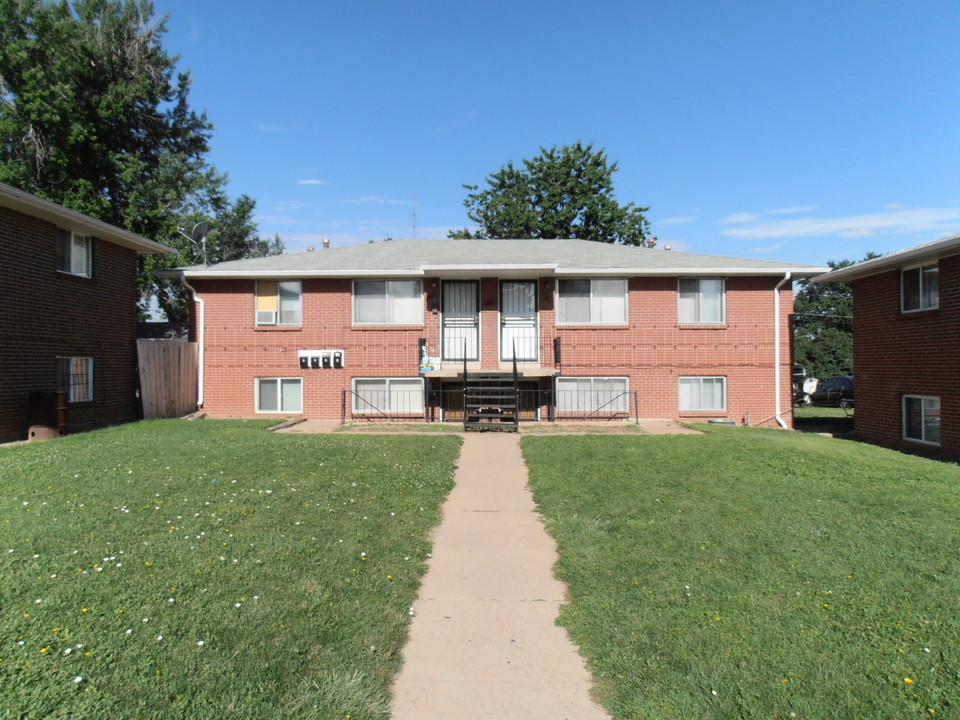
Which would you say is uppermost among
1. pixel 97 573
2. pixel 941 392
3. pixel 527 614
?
pixel 941 392

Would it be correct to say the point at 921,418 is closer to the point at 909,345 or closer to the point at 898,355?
the point at 898,355

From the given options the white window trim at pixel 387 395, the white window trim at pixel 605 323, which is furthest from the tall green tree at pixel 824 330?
the white window trim at pixel 387 395

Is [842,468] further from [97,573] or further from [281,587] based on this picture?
[97,573]

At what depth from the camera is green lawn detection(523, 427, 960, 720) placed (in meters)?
3.05

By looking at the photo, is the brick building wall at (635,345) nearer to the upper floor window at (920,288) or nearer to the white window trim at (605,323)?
the white window trim at (605,323)

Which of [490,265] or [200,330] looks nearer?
[490,265]

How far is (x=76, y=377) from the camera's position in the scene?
43.0 ft

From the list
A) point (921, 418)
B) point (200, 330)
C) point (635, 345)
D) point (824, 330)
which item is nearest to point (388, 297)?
point (200, 330)

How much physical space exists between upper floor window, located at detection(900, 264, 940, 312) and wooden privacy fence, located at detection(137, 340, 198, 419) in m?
17.1

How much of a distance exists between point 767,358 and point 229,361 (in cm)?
1414

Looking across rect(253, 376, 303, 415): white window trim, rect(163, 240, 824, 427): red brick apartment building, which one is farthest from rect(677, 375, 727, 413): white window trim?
rect(253, 376, 303, 415): white window trim

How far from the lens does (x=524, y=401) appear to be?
15227 mm

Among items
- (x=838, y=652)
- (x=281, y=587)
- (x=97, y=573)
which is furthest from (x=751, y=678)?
(x=97, y=573)

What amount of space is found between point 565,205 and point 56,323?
3039 centimetres
